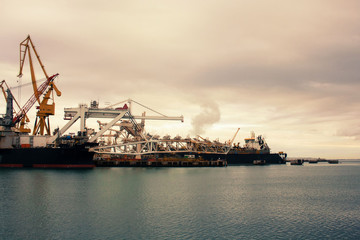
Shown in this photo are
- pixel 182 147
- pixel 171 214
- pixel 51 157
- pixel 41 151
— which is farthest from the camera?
pixel 182 147

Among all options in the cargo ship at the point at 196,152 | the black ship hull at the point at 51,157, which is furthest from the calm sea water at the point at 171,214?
the cargo ship at the point at 196,152

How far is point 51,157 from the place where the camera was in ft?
259

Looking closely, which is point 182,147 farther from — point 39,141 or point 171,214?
point 171,214

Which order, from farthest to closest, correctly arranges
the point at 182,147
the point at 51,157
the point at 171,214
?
the point at 182,147 < the point at 51,157 < the point at 171,214

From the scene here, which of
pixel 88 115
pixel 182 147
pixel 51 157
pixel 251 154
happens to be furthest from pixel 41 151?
pixel 251 154

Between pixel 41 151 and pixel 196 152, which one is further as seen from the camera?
pixel 196 152

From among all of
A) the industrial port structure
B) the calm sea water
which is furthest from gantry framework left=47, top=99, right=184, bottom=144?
the calm sea water

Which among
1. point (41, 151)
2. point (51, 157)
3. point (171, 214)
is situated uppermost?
point (41, 151)

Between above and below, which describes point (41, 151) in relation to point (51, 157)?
above

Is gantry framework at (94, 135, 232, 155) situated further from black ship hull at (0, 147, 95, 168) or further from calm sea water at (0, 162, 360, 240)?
calm sea water at (0, 162, 360, 240)

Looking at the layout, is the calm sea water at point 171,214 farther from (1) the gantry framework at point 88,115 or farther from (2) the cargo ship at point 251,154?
(2) the cargo ship at point 251,154

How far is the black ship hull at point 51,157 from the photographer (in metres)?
78.5

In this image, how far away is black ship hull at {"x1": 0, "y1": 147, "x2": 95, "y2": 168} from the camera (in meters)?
78.5

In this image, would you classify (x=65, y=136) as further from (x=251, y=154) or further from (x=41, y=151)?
(x=251, y=154)
